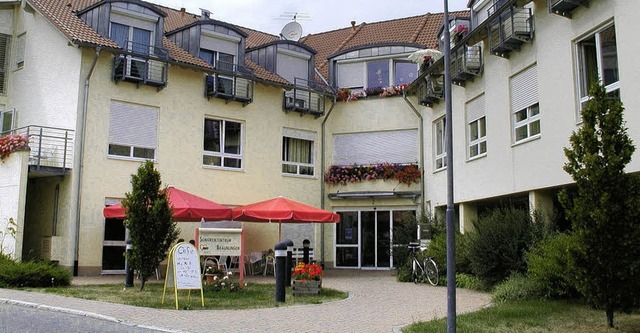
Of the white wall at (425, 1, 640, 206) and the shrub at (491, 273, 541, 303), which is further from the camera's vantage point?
the shrub at (491, 273, 541, 303)

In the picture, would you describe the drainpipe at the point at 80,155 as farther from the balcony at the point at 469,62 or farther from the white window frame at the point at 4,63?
the balcony at the point at 469,62

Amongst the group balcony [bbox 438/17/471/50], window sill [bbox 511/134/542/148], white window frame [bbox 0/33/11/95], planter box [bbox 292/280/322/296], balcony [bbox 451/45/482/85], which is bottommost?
planter box [bbox 292/280/322/296]

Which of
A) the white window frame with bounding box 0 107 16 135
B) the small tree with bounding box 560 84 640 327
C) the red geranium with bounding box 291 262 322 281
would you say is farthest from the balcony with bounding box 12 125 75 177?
the small tree with bounding box 560 84 640 327

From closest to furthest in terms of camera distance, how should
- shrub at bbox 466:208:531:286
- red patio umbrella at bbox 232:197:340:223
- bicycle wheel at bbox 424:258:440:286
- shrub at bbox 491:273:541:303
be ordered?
shrub at bbox 491:273:541:303 → shrub at bbox 466:208:531:286 → bicycle wheel at bbox 424:258:440:286 → red patio umbrella at bbox 232:197:340:223

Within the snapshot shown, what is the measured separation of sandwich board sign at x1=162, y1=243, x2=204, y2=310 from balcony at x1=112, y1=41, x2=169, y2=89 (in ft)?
28.9

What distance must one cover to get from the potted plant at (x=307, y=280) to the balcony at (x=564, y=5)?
748 centimetres

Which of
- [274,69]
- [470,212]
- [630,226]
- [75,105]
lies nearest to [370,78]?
[274,69]

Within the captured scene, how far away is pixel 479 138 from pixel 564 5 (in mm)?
5748

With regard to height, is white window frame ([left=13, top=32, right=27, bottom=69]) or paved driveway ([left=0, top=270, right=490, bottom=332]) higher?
white window frame ([left=13, top=32, right=27, bottom=69])

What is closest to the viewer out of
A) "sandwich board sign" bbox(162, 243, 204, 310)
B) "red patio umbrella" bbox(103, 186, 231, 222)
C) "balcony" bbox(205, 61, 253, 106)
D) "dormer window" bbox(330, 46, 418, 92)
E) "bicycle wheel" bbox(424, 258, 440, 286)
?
"sandwich board sign" bbox(162, 243, 204, 310)

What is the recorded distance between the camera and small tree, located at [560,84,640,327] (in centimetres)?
869

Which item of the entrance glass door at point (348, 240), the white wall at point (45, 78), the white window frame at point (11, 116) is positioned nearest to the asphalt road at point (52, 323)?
the white wall at point (45, 78)

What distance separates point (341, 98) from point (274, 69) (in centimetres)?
283

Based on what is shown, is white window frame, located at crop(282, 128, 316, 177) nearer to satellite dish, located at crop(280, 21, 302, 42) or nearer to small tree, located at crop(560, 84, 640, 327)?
satellite dish, located at crop(280, 21, 302, 42)
